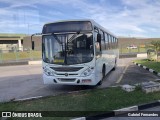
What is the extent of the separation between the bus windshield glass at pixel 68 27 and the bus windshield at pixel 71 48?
0.21 meters

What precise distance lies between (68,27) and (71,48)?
87 centimetres

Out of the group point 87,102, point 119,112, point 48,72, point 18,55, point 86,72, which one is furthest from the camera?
point 18,55

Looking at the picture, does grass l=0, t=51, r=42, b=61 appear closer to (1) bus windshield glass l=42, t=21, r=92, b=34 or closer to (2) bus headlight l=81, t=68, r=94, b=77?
(1) bus windshield glass l=42, t=21, r=92, b=34

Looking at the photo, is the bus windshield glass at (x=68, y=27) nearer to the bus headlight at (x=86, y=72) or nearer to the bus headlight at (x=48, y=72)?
the bus headlight at (x=48, y=72)

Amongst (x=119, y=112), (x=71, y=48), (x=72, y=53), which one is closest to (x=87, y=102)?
(x=119, y=112)

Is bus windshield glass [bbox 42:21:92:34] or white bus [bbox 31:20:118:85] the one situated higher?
bus windshield glass [bbox 42:21:92:34]

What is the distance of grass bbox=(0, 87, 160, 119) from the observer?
734cm

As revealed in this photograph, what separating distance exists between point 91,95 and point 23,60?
20874 millimetres

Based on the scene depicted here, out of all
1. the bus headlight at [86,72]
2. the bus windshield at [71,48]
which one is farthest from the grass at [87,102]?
the bus windshield at [71,48]

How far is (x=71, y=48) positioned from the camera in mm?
9953

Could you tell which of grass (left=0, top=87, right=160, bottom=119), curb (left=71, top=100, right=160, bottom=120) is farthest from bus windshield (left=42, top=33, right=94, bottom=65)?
curb (left=71, top=100, right=160, bottom=120)

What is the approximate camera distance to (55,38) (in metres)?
10.1

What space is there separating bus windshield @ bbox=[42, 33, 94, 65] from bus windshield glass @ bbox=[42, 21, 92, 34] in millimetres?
208

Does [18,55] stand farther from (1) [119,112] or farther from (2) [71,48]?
(1) [119,112]
